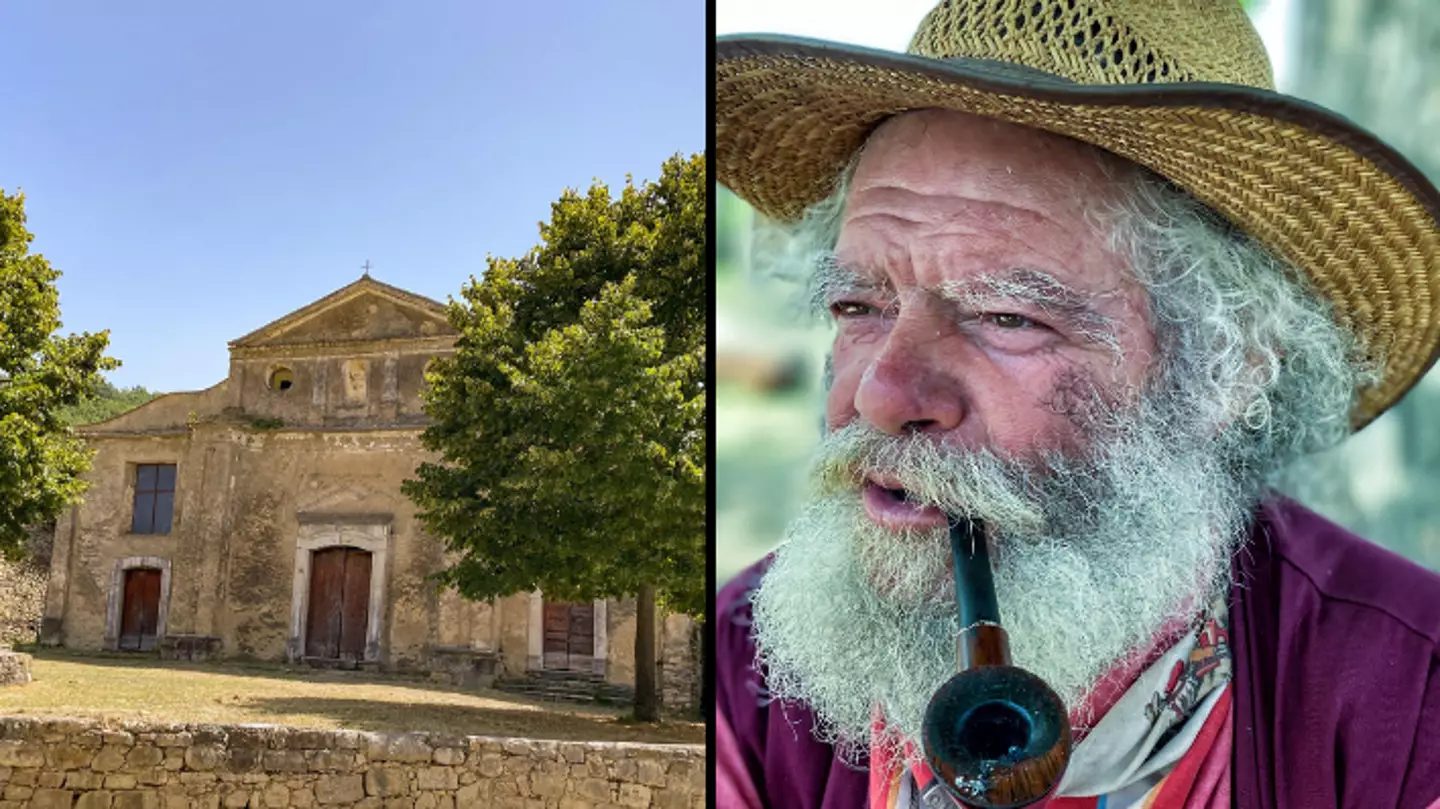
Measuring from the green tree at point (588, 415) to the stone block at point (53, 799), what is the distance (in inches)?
81.1

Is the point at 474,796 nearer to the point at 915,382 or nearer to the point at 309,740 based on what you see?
the point at 309,740

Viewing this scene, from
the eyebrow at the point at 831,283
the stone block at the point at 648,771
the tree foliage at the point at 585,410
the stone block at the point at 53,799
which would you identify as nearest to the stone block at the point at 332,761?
the stone block at the point at 53,799

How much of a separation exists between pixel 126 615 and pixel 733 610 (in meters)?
8.55

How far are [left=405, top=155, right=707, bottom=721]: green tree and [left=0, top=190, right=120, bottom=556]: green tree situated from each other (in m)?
2.22

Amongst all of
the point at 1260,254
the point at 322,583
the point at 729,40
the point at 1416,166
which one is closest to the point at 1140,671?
the point at 1260,254

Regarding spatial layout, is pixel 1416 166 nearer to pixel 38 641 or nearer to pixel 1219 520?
pixel 1219 520

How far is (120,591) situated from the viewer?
856 centimetres

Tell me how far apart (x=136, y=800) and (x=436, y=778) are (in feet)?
3.64

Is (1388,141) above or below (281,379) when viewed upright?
below

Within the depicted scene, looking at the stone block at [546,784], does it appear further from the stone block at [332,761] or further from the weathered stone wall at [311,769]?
the stone block at [332,761]

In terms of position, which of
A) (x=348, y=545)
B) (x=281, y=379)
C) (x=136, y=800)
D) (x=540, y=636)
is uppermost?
(x=281, y=379)

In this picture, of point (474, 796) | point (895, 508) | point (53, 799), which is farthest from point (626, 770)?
point (895, 508)

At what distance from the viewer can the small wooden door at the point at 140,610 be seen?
27.9 ft

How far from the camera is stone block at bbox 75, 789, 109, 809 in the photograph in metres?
4.36
